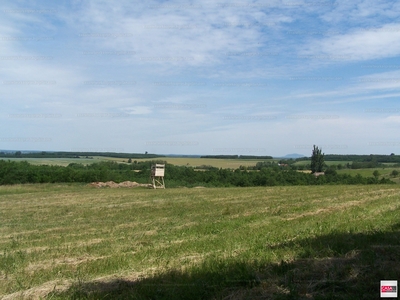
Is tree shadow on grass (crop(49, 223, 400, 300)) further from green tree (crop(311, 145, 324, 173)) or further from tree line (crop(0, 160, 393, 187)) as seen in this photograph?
green tree (crop(311, 145, 324, 173))

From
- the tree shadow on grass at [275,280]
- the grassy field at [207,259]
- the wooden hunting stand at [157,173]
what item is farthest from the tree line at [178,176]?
the tree shadow on grass at [275,280]

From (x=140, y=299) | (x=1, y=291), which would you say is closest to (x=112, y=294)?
(x=140, y=299)

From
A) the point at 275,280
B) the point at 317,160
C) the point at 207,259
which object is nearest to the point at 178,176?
the point at 317,160

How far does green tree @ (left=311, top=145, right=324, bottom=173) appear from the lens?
59.5 m

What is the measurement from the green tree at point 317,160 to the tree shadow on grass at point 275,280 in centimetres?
5500

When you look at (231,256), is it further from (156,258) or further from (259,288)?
(259,288)

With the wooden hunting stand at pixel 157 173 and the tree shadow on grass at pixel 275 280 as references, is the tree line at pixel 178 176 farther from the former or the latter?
the tree shadow on grass at pixel 275 280

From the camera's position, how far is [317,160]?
59.8 meters

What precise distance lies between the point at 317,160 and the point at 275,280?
189 feet

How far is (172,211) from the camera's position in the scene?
1706 cm

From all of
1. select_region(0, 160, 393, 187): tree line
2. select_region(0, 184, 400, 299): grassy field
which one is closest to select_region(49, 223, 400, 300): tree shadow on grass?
select_region(0, 184, 400, 299): grassy field

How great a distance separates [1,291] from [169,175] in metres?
44.2

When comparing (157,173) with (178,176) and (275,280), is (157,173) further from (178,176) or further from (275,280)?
(275,280)

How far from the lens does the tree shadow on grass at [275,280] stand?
477 cm
